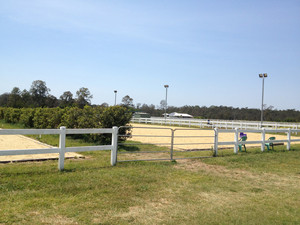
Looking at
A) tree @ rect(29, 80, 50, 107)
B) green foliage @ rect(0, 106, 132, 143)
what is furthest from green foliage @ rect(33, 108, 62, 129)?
tree @ rect(29, 80, 50, 107)

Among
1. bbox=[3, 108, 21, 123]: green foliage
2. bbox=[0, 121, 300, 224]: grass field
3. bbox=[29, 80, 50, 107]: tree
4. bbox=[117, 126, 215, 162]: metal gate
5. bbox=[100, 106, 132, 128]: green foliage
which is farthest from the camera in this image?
bbox=[29, 80, 50, 107]: tree

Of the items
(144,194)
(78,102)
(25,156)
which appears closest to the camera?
(144,194)

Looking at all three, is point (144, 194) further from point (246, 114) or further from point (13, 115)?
point (246, 114)

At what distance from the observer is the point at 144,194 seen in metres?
5.77

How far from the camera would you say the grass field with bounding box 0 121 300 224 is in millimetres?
4500

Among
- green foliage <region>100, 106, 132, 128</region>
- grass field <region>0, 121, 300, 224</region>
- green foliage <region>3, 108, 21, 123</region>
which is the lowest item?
grass field <region>0, 121, 300, 224</region>

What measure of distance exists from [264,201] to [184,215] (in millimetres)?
2041

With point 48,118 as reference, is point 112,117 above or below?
above

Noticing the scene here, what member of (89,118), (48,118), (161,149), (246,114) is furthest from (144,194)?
(246,114)

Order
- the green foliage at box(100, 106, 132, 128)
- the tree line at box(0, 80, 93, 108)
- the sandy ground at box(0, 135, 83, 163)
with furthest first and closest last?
the tree line at box(0, 80, 93, 108), the green foliage at box(100, 106, 132, 128), the sandy ground at box(0, 135, 83, 163)

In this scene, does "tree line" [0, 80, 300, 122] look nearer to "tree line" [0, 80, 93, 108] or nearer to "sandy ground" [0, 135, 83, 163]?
"tree line" [0, 80, 93, 108]

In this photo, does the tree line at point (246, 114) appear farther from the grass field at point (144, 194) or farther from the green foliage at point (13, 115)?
the grass field at point (144, 194)

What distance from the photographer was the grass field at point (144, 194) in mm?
4500

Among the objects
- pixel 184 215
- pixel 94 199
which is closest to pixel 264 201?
pixel 184 215
